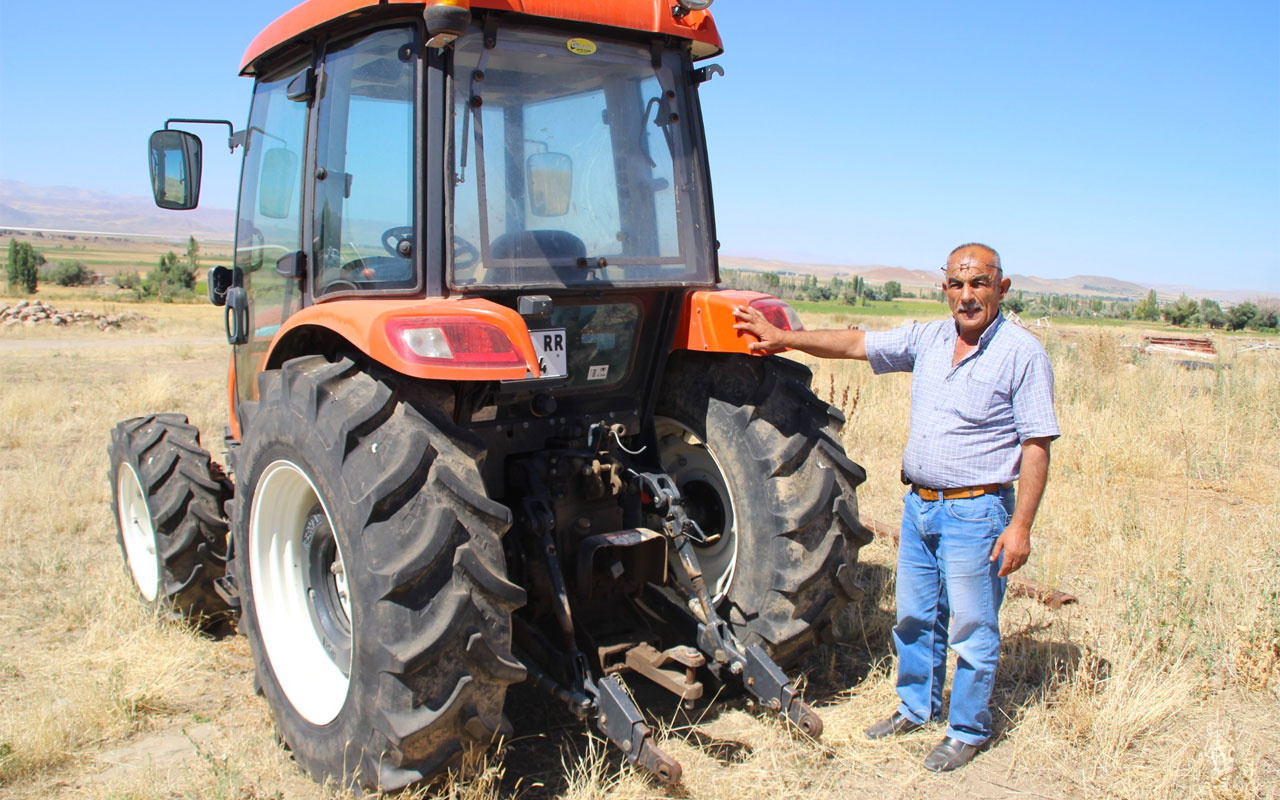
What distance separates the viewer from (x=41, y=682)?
4.09 m

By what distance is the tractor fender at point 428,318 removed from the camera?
2906 mm

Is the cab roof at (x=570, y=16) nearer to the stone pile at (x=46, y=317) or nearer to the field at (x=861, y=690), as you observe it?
the field at (x=861, y=690)

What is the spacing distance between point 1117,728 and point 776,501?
1.57 m

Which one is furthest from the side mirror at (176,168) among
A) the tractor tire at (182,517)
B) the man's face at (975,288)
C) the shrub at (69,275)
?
the shrub at (69,275)

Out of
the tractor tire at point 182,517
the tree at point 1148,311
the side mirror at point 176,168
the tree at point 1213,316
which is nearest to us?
the side mirror at point 176,168

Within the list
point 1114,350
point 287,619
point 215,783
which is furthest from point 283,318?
point 1114,350

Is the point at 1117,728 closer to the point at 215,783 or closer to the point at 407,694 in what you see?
the point at 407,694

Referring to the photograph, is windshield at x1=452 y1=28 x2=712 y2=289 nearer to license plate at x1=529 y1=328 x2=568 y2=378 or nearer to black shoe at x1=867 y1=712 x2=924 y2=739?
license plate at x1=529 y1=328 x2=568 y2=378

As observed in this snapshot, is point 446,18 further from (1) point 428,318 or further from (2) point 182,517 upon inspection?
(2) point 182,517

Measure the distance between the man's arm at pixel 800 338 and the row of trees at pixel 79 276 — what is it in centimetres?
3817

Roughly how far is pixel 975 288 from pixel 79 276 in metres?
49.2

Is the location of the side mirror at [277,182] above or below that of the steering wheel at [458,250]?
above

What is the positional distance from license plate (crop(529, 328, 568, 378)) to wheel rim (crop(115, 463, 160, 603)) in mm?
2743

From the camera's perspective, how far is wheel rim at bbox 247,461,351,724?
3.54 metres
